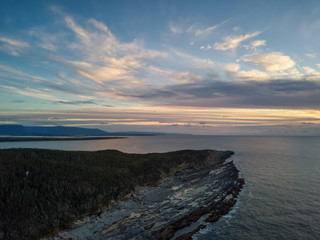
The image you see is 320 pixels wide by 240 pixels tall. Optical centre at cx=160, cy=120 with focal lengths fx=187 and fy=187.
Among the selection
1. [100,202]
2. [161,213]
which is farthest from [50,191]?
[161,213]

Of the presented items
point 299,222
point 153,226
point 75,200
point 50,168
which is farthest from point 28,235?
point 299,222

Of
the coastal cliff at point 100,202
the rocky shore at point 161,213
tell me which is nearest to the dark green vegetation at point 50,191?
the coastal cliff at point 100,202

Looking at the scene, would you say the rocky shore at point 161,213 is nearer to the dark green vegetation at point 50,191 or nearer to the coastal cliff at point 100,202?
the coastal cliff at point 100,202

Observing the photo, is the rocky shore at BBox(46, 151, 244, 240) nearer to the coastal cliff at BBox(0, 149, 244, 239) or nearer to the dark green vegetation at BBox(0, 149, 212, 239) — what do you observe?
the coastal cliff at BBox(0, 149, 244, 239)

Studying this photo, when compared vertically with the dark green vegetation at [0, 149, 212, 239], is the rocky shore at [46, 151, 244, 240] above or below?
below

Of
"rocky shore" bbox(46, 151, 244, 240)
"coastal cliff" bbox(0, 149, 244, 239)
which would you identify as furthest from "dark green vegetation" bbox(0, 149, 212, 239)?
"rocky shore" bbox(46, 151, 244, 240)

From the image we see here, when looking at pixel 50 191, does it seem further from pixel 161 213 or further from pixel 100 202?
pixel 161 213
